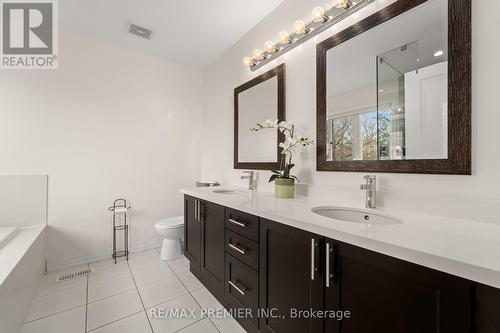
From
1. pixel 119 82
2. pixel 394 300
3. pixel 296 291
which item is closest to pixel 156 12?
pixel 119 82

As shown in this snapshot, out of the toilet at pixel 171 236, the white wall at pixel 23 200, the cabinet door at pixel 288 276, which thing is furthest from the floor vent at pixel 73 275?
the cabinet door at pixel 288 276

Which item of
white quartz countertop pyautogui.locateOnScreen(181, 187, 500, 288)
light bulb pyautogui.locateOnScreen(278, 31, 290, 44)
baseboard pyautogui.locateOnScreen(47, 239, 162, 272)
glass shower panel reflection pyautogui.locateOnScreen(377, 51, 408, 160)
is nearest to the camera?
white quartz countertop pyautogui.locateOnScreen(181, 187, 500, 288)

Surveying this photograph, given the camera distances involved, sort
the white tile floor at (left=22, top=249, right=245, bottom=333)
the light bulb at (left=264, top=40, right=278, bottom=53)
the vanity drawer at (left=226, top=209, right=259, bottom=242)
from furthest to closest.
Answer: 1. the light bulb at (left=264, top=40, right=278, bottom=53)
2. the white tile floor at (left=22, top=249, right=245, bottom=333)
3. the vanity drawer at (left=226, top=209, right=259, bottom=242)

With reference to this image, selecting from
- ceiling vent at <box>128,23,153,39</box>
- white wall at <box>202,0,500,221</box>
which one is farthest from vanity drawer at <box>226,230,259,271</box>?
ceiling vent at <box>128,23,153,39</box>

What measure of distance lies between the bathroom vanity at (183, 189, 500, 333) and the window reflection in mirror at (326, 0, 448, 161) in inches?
15.2

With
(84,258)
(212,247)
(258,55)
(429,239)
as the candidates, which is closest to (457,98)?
(429,239)

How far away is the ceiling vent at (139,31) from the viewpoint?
2097 millimetres

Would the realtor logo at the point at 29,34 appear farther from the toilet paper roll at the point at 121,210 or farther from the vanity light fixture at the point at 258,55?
the vanity light fixture at the point at 258,55

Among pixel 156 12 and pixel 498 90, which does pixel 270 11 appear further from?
pixel 498 90

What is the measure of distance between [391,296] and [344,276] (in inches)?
6.1

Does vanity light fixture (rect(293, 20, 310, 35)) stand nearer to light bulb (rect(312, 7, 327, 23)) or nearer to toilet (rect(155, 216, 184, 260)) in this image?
light bulb (rect(312, 7, 327, 23))

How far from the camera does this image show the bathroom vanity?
21.9 inches

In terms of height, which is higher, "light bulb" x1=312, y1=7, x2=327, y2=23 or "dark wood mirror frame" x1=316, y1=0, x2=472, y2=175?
"light bulb" x1=312, y1=7, x2=327, y2=23

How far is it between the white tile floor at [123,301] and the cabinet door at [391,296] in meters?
0.93
